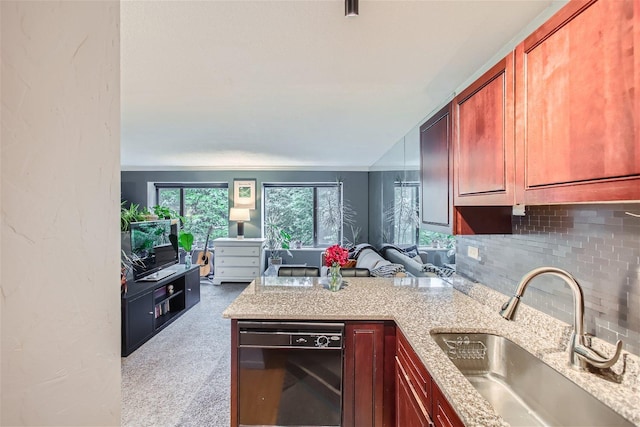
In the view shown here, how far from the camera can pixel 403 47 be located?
5.58 ft

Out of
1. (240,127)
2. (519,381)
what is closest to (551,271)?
(519,381)

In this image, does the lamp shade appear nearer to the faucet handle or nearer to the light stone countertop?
the light stone countertop

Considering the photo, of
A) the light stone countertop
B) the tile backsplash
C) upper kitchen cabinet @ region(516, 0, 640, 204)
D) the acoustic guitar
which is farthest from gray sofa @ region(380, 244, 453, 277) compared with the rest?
Answer: the acoustic guitar

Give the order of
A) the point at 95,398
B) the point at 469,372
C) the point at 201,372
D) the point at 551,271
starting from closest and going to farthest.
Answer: the point at 95,398
the point at 551,271
the point at 469,372
the point at 201,372

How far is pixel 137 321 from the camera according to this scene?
3.28m

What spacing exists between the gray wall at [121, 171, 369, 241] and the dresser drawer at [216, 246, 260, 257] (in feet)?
1.93

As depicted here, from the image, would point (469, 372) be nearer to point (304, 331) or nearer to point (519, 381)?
point (519, 381)

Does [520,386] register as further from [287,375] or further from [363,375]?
[287,375]

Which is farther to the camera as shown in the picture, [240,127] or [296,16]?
[240,127]

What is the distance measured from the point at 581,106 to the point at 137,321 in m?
3.88

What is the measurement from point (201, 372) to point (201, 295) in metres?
2.64

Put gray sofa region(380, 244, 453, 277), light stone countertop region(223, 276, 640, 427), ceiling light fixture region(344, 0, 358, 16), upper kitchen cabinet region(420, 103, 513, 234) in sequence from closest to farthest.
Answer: light stone countertop region(223, 276, 640, 427)
ceiling light fixture region(344, 0, 358, 16)
upper kitchen cabinet region(420, 103, 513, 234)
gray sofa region(380, 244, 453, 277)

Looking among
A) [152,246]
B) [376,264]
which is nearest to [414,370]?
[376,264]

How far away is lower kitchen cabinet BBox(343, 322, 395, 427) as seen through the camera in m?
1.81
